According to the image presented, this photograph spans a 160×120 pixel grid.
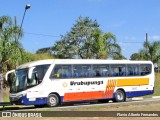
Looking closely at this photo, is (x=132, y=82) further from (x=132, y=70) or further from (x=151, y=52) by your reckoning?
(x=151, y=52)

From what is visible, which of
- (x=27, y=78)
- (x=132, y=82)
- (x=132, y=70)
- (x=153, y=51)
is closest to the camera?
(x=27, y=78)

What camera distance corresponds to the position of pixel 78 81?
27734 millimetres

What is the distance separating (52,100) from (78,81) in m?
2.24

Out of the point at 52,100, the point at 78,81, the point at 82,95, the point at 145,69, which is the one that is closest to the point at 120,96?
the point at 145,69

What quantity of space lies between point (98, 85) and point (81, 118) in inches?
444

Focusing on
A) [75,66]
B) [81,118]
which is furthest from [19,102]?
[81,118]

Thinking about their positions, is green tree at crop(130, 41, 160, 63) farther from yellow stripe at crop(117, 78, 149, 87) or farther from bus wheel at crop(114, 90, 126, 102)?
bus wheel at crop(114, 90, 126, 102)

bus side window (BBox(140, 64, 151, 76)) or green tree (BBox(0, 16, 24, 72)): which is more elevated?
green tree (BBox(0, 16, 24, 72))

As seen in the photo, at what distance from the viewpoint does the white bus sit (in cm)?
→ 2577

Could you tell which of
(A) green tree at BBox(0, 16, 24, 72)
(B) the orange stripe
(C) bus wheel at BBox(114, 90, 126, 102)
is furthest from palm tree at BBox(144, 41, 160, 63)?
(B) the orange stripe

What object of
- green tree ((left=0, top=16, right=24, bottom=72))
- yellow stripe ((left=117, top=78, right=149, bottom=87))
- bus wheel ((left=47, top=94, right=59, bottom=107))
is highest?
green tree ((left=0, top=16, right=24, bottom=72))

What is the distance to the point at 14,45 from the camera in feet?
145

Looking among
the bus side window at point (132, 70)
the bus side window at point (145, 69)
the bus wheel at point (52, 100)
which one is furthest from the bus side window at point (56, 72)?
the bus side window at point (145, 69)

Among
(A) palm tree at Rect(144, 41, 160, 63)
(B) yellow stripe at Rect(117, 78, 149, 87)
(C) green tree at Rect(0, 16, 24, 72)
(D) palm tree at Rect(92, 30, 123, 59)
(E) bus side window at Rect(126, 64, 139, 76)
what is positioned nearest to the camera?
(B) yellow stripe at Rect(117, 78, 149, 87)
